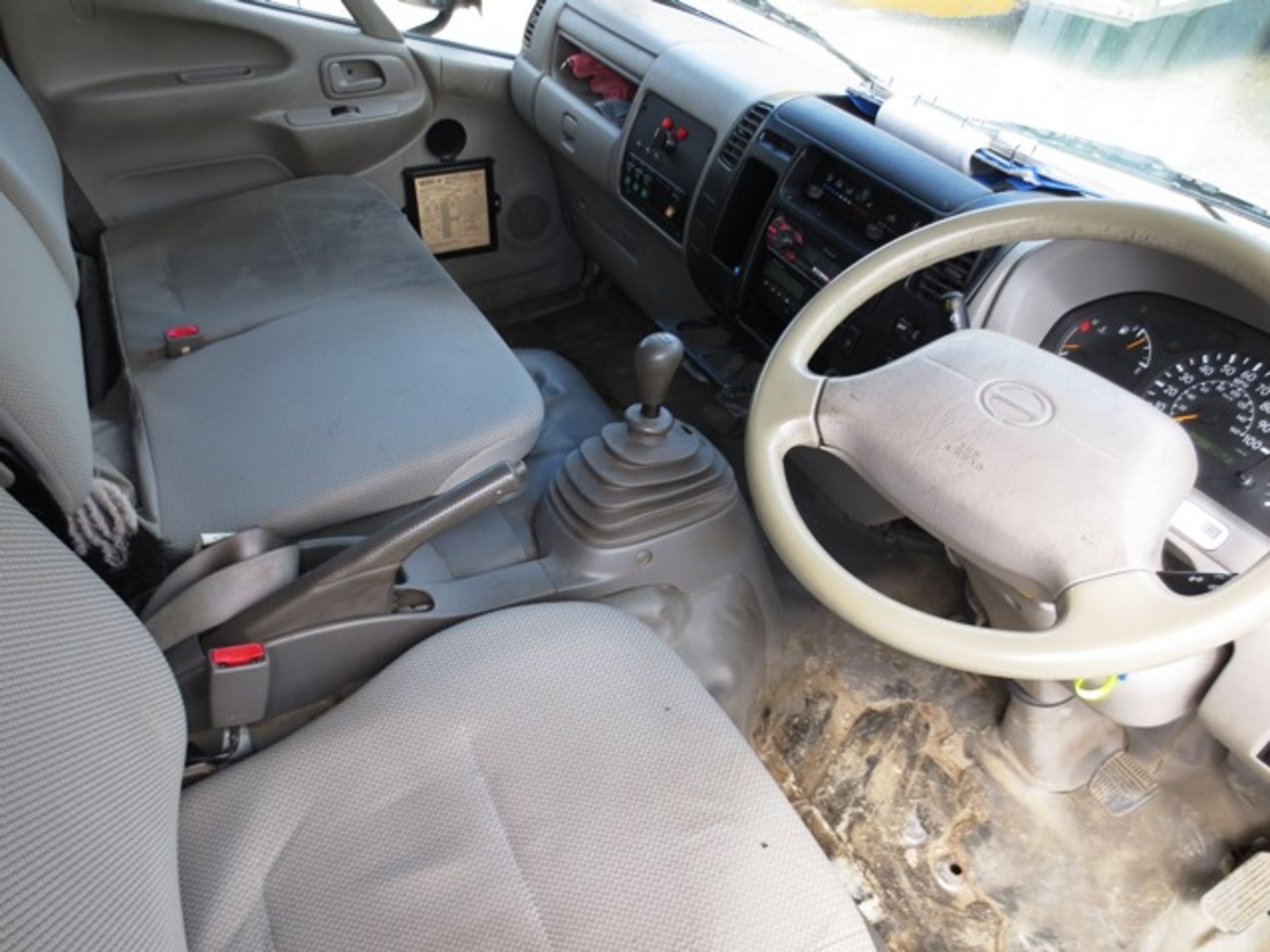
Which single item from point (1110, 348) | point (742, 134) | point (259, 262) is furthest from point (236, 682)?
point (742, 134)

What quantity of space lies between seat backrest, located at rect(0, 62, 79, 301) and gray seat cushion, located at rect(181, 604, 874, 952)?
731mm

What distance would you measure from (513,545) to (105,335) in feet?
2.69

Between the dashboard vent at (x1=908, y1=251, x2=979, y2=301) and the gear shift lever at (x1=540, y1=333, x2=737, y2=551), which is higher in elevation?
the dashboard vent at (x1=908, y1=251, x2=979, y2=301)

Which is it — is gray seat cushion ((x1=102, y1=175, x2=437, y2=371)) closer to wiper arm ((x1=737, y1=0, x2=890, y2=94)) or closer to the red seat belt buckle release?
the red seat belt buckle release

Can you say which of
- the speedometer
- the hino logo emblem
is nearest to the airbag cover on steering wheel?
the hino logo emblem

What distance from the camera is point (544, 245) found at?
89.8 inches

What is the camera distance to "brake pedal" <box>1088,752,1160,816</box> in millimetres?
1318

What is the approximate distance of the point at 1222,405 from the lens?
88 centimetres

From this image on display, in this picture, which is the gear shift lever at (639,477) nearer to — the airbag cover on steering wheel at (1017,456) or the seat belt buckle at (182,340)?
the airbag cover on steering wheel at (1017,456)

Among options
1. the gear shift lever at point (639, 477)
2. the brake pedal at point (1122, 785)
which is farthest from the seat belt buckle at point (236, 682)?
the brake pedal at point (1122, 785)

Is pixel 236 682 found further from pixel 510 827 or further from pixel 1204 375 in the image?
pixel 1204 375

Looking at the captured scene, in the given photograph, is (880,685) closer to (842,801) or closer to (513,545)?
(842,801)

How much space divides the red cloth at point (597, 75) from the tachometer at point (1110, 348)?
1.18 m

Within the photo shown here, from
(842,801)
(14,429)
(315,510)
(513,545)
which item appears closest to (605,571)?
(513,545)
